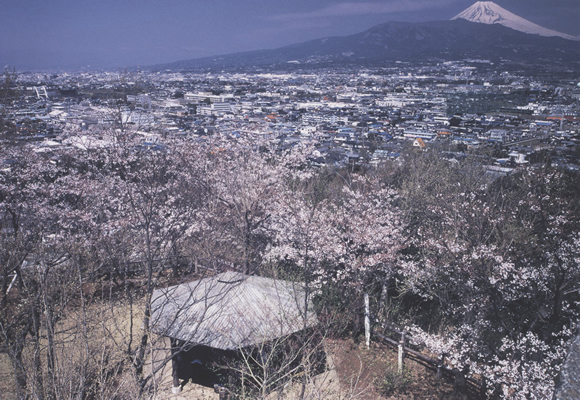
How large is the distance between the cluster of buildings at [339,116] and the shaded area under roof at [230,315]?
3.71 metres

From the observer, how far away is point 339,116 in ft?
180

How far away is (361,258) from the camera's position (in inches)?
373

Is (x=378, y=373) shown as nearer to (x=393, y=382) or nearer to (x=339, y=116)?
(x=393, y=382)

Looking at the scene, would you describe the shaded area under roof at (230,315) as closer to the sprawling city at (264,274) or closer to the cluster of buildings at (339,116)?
the sprawling city at (264,274)

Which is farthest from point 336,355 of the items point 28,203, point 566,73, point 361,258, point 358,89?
point 358,89

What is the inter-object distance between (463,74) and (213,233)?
116m

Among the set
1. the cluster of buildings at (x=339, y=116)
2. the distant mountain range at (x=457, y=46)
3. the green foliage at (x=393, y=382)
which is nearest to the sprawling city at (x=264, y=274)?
the green foliage at (x=393, y=382)

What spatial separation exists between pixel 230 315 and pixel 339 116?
5101 cm

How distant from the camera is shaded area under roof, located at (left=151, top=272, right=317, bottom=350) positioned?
6660 millimetres

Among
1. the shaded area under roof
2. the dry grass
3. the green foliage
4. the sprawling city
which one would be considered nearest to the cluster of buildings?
the sprawling city

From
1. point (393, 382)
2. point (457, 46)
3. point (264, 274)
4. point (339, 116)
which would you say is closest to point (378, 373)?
point (393, 382)

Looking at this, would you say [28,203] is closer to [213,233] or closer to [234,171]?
[213,233]

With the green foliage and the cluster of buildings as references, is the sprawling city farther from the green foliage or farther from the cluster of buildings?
the cluster of buildings

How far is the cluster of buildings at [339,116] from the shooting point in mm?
13289
